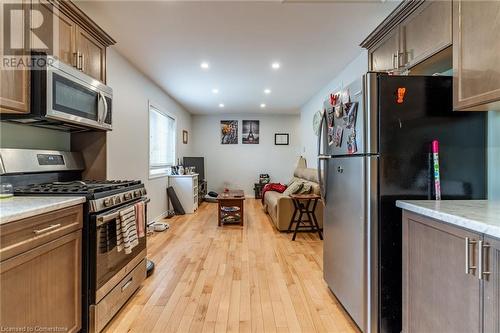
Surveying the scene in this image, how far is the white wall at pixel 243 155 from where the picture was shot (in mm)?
8242

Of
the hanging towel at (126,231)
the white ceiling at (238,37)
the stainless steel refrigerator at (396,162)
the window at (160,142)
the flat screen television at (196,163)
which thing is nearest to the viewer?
the stainless steel refrigerator at (396,162)

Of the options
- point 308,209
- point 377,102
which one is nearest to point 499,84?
point 377,102

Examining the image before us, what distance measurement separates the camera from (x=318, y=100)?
558 cm

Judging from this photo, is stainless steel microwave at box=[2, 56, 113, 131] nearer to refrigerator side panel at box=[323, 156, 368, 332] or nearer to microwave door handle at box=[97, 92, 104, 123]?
microwave door handle at box=[97, 92, 104, 123]

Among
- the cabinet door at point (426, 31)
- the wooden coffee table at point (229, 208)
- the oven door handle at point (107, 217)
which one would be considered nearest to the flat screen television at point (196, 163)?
the wooden coffee table at point (229, 208)

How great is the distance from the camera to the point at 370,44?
103 inches

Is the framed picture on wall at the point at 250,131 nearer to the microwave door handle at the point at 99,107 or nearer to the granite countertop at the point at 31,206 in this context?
the microwave door handle at the point at 99,107

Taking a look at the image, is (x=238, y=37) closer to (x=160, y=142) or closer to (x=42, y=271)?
(x=42, y=271)

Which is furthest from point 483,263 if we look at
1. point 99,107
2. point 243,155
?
point 243,155

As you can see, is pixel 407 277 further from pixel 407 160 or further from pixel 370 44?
pixel 370 44

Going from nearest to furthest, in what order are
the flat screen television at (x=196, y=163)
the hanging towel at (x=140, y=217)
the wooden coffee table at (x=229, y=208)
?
the hanging towel at (x=140, y=217) → the wooden coffee table at (x=229, y=208) → the flat screen television at (x=196, y=163)

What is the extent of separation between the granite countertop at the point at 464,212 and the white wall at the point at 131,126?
3.08 m

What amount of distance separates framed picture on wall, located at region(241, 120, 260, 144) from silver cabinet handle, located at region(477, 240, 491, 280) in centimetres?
733

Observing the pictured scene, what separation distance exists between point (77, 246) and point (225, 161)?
265 inches
